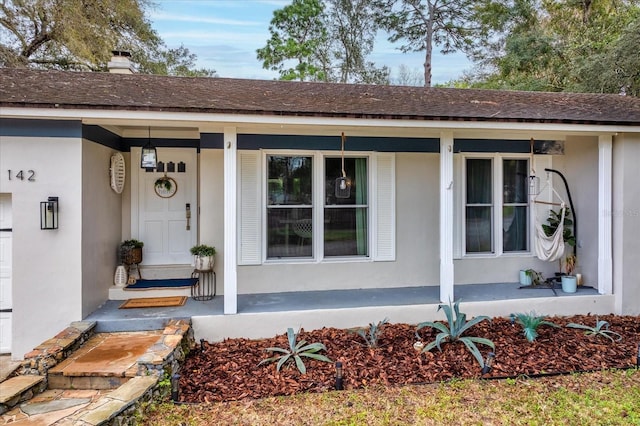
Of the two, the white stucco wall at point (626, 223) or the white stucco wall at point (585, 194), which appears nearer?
the white stucco wall at point (626, 223)

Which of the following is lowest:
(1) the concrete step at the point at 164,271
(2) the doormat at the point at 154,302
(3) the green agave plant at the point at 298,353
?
(3) the green agave plant at the point at 298,353

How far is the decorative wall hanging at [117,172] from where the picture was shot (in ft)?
18.7

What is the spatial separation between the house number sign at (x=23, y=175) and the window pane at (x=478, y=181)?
21.8 ft

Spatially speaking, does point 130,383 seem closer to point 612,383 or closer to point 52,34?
point 612,383

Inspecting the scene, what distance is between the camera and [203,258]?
570cm

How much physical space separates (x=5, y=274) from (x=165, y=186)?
2.50 m

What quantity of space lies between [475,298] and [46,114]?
6.34 metres

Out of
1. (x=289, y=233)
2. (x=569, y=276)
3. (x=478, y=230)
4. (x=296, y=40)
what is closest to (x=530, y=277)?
(x=569, y=276)

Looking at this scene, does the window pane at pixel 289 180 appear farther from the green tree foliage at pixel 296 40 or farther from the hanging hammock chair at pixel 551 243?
the green tree foliage at pixel 296 40

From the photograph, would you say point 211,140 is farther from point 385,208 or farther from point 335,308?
point 335,308

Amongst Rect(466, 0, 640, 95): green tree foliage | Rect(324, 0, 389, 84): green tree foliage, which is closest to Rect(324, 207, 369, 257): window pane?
Rect(466, 0, 640, 95): green tree foliage

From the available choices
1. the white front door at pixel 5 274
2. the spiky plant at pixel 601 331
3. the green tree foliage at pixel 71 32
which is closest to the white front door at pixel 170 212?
the white front door at pixel 5 274

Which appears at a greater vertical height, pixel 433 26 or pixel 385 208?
pixel 433 26

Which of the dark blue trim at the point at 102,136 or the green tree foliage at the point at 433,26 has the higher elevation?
the green tree foliage at the point at 433,26
